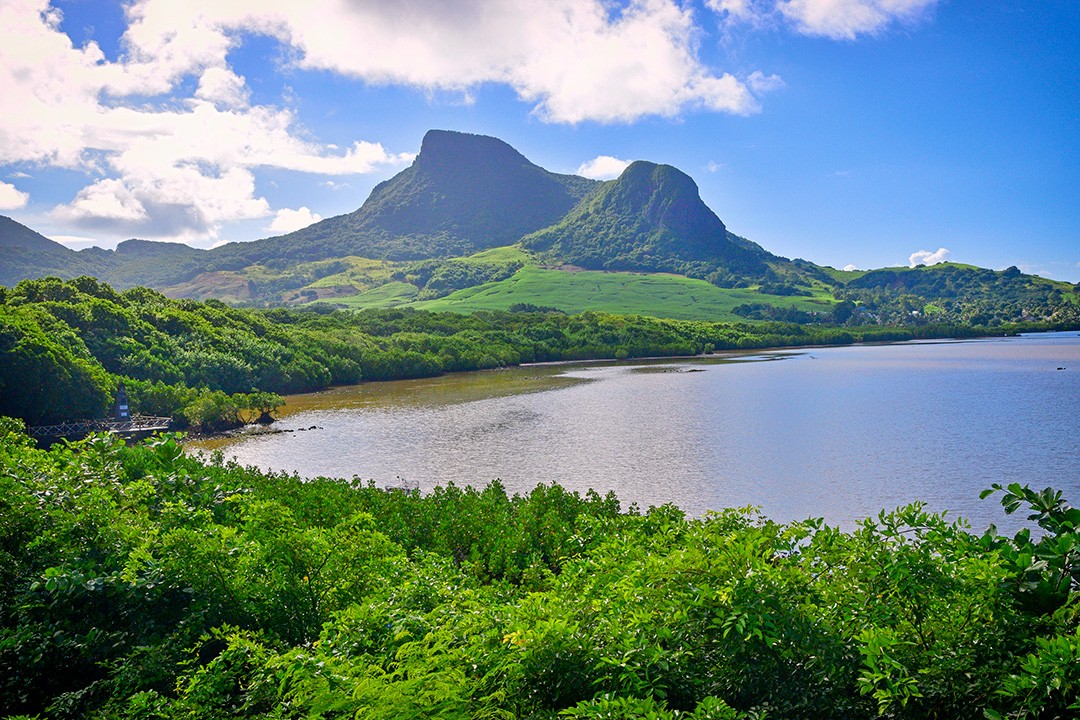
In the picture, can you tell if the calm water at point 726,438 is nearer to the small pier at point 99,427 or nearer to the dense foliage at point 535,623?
the small pier at point 99,427

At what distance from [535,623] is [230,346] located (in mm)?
78261

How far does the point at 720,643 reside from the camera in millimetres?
5961

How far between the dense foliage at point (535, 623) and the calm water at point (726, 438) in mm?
21790

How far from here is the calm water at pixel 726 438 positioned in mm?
32594

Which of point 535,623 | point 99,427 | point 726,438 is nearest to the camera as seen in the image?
point 535,623

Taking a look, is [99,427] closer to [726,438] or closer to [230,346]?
[230,346]

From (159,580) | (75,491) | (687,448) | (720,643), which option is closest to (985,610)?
(720,643)

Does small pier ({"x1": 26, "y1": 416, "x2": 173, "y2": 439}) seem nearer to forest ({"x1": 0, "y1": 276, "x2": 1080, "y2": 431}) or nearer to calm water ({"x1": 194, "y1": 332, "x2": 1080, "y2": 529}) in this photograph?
forest ({"x1": 0, "y1": 276, "x2": 1080, "y2": 431})

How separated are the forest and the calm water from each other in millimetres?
7240

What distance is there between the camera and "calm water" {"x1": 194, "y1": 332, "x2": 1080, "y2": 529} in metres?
32.6

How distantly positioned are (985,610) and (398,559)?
7.37 metres

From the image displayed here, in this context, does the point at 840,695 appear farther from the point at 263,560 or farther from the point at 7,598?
the point at 7,598

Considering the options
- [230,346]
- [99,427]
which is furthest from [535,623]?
[230,346]

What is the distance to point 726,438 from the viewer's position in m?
46.2
